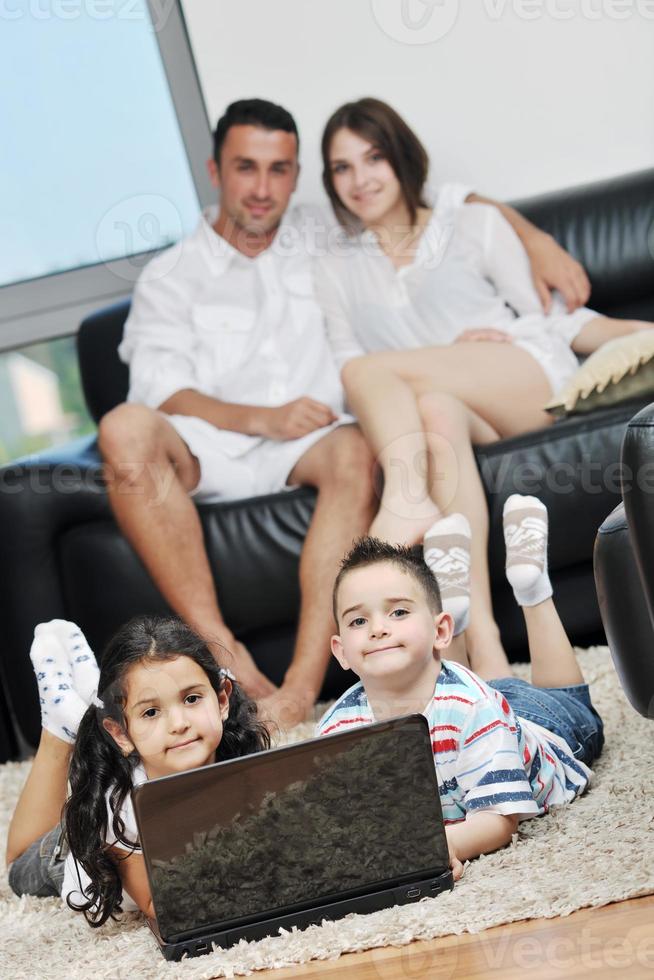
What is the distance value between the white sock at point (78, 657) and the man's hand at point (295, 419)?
2.36ft

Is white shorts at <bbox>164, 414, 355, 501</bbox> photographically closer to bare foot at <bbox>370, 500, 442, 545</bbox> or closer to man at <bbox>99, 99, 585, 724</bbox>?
man at <bbox>99, 99, 585, 724</bbox>

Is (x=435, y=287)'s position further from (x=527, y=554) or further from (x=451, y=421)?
(x=527, y=554)

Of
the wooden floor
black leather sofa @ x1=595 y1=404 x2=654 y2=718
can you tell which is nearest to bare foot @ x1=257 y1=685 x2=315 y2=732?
black leather sofa @ x1=595 y1=404 x2=654 y2=718

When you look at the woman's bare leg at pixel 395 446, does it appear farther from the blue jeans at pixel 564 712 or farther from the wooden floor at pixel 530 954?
the wooden floor at pixel 530 954

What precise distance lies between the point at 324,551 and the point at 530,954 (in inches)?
40.4

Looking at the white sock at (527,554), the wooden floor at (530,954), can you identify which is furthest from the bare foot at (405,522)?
the wooden floor at (530,954)

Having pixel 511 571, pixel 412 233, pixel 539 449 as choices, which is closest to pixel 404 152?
pixel 412 233

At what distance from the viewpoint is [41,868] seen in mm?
1175

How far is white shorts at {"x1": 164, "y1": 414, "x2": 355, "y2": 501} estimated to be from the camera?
193cm

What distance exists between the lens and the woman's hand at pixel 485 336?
6.58ft

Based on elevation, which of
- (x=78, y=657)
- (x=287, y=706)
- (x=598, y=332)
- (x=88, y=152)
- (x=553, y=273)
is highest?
(x=88, y=152)

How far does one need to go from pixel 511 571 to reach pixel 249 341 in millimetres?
1045

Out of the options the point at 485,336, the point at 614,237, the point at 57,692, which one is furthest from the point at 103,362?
the point at 57,692

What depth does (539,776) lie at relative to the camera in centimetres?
107
